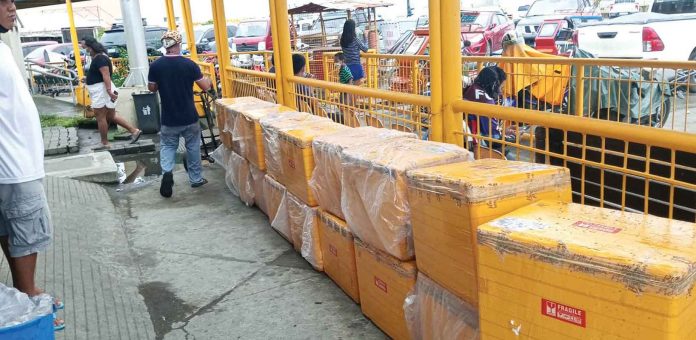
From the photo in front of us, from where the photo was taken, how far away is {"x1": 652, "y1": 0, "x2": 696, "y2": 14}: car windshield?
12882 mm

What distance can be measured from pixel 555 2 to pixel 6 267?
19030 millimetres

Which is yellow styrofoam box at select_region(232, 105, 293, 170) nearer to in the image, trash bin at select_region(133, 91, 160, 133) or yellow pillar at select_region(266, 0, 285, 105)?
yellow pillar at select_region(266, 0, 285, 105)

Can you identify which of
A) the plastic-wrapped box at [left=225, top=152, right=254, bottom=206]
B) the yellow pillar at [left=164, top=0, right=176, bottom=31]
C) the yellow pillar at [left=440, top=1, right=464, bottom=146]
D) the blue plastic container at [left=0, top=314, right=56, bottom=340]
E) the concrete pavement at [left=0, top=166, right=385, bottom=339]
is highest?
the yellow pillar at [left=164, top=0, right=176, bottom=31]

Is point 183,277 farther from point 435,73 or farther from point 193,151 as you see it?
point 193,151

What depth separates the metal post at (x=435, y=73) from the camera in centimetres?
348

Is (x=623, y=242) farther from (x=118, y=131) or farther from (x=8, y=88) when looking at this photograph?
(x=118, y=131)

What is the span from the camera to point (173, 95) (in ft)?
21.9

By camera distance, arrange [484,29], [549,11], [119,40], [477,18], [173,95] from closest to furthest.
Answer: [173,95] < [484,29] < [477,18] < [549,11] < [119,40]

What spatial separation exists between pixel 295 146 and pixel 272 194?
3.52ft

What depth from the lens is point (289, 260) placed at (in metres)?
4.76

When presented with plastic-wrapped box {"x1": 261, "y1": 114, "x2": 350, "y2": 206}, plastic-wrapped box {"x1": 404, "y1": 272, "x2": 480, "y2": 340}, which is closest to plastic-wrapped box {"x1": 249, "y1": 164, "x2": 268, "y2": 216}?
plastic-wrapped box {"x1": 261, "y1": 114, "x2": 350, "y2": 206}

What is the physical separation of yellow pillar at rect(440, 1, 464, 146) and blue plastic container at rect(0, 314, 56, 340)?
232 centimetres

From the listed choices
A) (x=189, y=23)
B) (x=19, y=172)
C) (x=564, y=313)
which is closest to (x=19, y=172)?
(x=19, y=172)

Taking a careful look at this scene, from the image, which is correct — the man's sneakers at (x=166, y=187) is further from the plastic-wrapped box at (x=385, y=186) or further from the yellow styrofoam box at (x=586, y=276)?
the yellow styrofoam box at (x=586, y=276)
